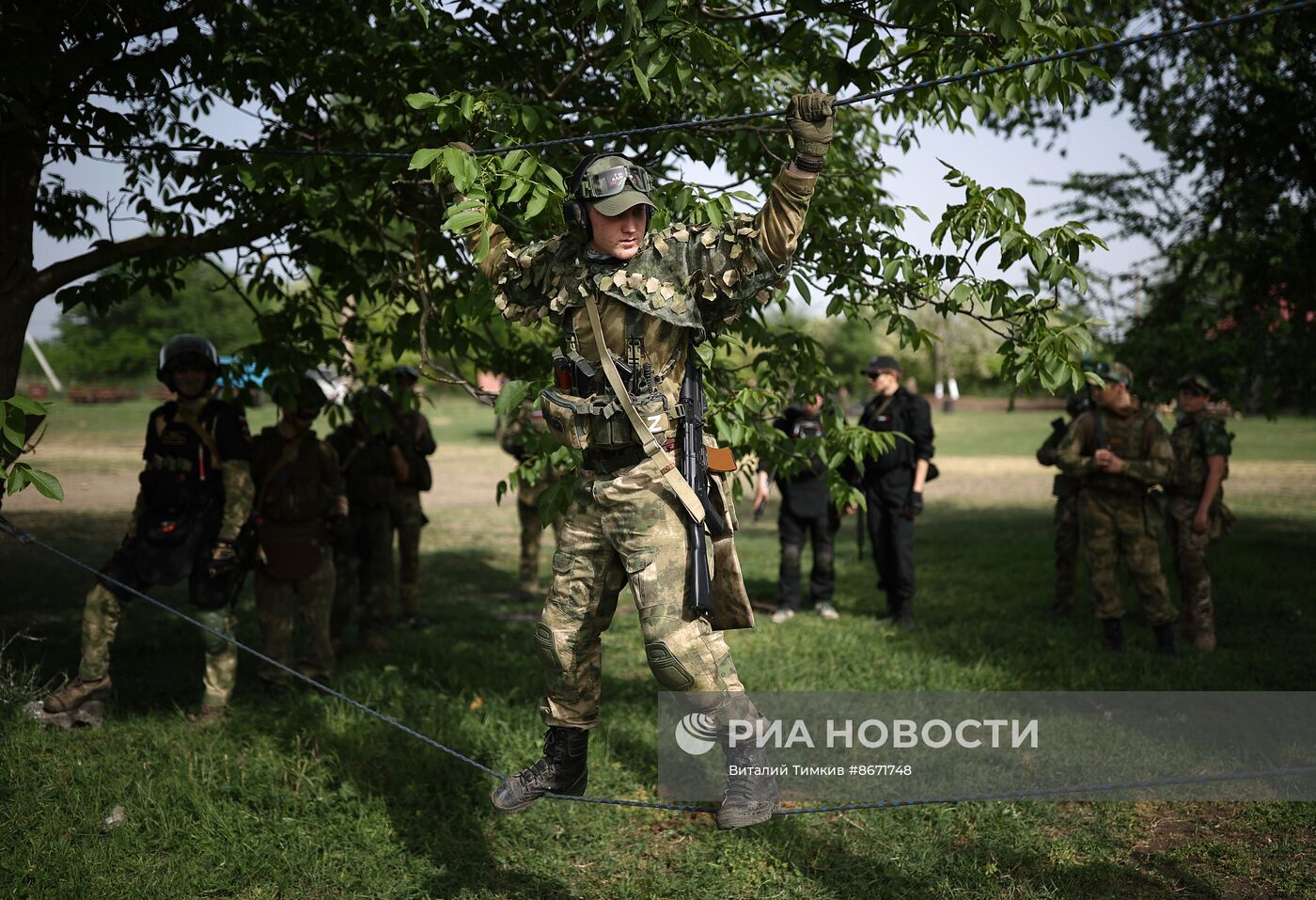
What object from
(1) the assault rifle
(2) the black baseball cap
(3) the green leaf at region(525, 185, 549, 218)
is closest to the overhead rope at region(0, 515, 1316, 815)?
(1) the assault rifle

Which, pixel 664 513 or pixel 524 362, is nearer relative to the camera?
pixel 664 513

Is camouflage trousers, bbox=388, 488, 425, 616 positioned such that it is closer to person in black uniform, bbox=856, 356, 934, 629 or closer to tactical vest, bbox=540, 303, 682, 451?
person in black uniform, bbox=856, 356, 934, 629

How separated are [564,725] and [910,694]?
11.6 ft

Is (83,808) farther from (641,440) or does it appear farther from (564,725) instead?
(641,440)

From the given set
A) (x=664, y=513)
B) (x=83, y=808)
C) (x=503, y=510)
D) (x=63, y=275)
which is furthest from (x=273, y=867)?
(x=503, y=510)

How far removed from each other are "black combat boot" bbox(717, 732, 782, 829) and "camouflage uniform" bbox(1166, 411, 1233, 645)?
226 inches

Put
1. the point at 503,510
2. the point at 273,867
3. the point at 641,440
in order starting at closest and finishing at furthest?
the point at 641,440 → the point at 273,867 → the point at 503,510

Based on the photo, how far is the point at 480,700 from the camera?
6.71m

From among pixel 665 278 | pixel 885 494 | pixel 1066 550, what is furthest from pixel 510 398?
pixel 1066 550

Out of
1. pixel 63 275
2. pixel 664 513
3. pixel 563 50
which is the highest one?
pixel 563 50

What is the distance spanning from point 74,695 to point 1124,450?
7.32m

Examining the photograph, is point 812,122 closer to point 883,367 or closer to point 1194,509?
point 883,367

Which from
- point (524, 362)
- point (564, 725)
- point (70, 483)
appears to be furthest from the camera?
point (70, 483)

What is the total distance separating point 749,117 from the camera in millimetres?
3674
